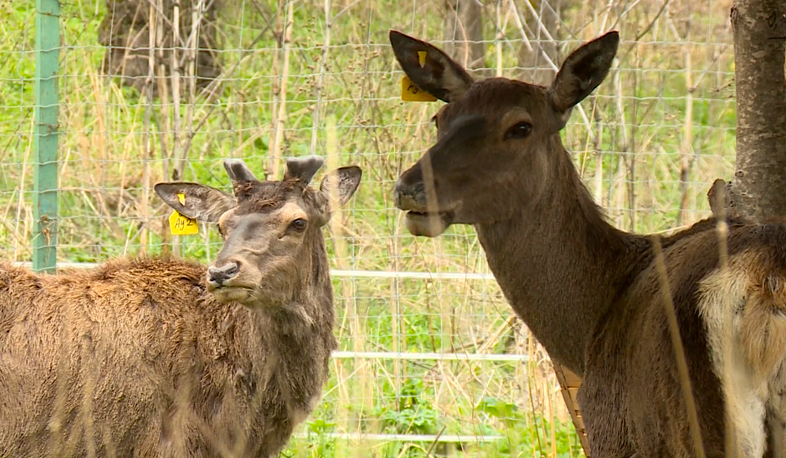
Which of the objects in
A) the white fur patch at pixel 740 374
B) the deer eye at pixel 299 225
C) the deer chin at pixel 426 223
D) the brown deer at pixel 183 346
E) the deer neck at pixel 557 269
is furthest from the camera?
the deer eye at pixel 299 225

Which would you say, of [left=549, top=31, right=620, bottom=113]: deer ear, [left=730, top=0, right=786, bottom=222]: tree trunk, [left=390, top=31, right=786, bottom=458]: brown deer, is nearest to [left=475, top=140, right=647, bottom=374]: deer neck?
[left=390, top=31, right=786, bottom=458]: brown deer

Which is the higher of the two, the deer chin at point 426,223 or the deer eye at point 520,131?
the deer eye at point 520,131

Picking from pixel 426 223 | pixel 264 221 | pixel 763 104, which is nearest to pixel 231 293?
pixel 264 221

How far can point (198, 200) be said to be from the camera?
584 centimetres

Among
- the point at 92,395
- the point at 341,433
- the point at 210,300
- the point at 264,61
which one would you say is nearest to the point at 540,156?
the point at 210,300

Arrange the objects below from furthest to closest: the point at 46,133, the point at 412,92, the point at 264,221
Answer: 1. the point at 46,133
2. the point at 412,92
3. the point at 264,221

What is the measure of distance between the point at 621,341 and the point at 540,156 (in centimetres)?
96

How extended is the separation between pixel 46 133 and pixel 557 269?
3.95 metres

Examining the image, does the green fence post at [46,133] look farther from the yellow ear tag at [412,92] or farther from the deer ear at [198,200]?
the yellow ear tag at [412,92]

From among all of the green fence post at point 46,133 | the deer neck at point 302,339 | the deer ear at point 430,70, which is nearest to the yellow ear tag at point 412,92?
the deer ear at point 430,70

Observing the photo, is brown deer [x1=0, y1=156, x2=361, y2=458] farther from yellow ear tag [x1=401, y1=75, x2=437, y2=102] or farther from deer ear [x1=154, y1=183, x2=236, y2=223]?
yellow ear tag [x1=401, y1=75, x2=437, y2=102]

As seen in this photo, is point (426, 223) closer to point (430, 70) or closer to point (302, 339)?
point (430, 70)

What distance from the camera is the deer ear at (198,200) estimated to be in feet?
19.0

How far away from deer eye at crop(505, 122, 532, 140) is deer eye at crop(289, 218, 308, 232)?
121cm
